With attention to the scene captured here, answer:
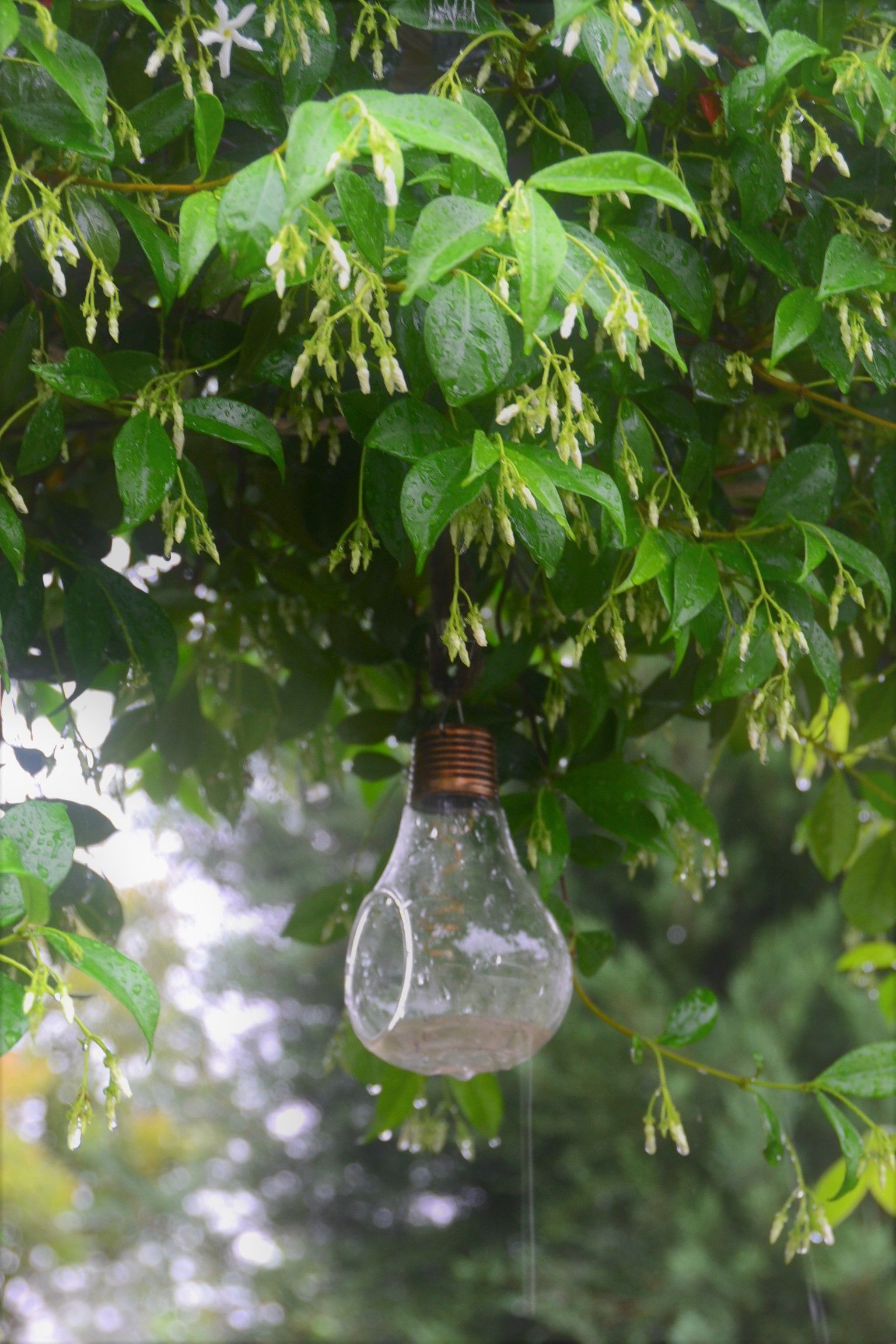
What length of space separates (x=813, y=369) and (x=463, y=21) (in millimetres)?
248

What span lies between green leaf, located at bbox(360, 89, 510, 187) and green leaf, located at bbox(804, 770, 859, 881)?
63cm

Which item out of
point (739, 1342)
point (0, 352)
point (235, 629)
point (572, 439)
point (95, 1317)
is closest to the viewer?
point (572, 439)

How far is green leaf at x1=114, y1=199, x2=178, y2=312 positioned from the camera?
468 mm

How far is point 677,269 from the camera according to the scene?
1.72 feet

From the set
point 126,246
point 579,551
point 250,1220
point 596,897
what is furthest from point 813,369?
point 250,1220

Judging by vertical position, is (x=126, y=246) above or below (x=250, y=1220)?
above

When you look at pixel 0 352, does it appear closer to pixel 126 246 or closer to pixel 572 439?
pixel 126 246

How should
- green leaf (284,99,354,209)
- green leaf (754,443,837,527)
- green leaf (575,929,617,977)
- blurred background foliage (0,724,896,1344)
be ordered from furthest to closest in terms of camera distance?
blurred background foliage (0,724,896,1344) < green leaf (575,929,617,977) < green leaf (754,443,837,527) < green leaf (284,99,354,209)

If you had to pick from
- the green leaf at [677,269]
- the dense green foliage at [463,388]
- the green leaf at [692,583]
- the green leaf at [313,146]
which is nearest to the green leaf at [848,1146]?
the dense green foliage at [463,388]

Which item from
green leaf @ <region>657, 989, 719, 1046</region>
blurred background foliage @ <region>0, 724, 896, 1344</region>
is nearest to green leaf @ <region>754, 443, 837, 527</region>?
green leaf @ <region>657, 989, 719, 1046</region>

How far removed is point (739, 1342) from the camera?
3.61 m

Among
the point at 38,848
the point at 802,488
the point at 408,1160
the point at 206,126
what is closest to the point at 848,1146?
the point at 802,488

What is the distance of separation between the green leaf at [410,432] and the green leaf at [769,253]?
0.48ft

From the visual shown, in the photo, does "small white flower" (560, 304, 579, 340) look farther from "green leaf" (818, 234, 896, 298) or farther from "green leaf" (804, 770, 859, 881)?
"green leaf" (804, 770, 859, 881)
